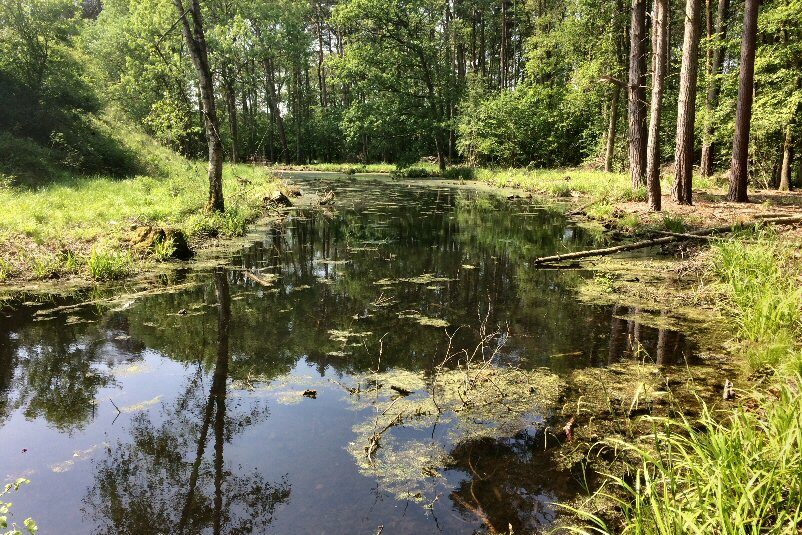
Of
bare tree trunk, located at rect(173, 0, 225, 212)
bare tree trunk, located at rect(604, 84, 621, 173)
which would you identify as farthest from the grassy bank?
bare tree trunk, located at rect(604, 84, 621, 173)

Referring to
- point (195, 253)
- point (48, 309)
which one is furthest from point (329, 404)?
point (195, 253)

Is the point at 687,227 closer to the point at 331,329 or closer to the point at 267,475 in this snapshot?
the point at 331,329

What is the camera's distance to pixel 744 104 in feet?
40.0

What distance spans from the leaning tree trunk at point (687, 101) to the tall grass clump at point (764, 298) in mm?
Answer: 6102

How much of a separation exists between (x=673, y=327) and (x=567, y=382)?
212 centimetres

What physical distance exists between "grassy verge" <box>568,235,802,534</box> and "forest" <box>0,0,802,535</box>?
0.10 feet

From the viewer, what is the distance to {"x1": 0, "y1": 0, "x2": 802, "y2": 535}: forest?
3035 mm

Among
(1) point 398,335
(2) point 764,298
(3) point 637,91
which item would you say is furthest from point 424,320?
(3) point 637,91

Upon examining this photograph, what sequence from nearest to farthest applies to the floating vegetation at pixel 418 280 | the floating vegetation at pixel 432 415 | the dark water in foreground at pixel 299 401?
the dark water in foreground at pixel 299 401
the floating vegetation at pixel 432 415
the floating vegetation at pixel 418 280

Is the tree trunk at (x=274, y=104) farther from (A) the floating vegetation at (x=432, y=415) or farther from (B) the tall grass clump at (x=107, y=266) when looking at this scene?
(A) the floating vegetation at (x=432, y=415)

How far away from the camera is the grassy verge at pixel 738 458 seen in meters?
2.22

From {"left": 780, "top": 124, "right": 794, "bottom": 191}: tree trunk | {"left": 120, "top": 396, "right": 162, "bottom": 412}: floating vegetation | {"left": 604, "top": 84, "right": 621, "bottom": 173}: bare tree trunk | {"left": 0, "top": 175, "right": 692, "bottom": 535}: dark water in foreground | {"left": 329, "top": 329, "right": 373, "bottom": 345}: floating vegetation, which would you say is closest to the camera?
{"left": 0, "top": 175, "right": 692, "bottom": 535}: dark water in foreground

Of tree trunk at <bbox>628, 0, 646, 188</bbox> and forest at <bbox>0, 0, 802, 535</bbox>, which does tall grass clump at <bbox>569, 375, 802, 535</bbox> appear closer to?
forest at <bbox>0, 0, 802, 535</bbox>

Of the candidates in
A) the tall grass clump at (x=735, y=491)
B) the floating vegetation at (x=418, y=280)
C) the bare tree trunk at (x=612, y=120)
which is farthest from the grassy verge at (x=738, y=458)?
the bare tree trunk at (x=612, y=120)
